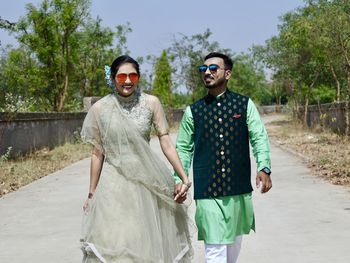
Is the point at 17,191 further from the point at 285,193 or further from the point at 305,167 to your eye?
the point at 305,167

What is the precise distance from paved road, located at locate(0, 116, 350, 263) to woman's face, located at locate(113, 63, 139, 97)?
7.47ft

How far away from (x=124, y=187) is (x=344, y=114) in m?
20.0

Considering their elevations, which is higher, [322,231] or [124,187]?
[124,187]

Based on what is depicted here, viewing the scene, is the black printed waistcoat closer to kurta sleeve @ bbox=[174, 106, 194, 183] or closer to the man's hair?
kurta sleeve @ bbox=[174, 106, 194, 183]

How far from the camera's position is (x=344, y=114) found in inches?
926

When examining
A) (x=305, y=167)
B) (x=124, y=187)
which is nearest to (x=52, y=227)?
(x=124, y=187)

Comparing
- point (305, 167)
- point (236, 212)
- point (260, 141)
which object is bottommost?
point (305, 167)

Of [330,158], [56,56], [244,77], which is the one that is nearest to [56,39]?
[56,56]

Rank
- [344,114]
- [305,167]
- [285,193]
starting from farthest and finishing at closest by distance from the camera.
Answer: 1. [344,114]
2. [305,167]
3. [285,193]

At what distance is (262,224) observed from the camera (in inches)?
318

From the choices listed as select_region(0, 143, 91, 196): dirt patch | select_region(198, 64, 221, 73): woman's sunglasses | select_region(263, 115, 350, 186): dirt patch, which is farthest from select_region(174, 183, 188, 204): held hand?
select_region(0, 143, 91, 196): dirt patch

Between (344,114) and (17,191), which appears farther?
(344,114)

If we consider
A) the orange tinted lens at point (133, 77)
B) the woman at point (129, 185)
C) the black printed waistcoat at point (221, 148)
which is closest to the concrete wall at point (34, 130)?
the woman at point (129, 185)

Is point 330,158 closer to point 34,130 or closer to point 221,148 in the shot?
point 34,130
